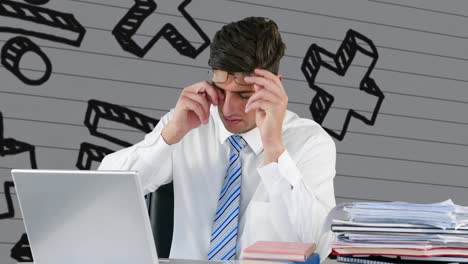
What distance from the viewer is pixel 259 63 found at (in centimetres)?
239

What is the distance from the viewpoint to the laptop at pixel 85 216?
158 cm

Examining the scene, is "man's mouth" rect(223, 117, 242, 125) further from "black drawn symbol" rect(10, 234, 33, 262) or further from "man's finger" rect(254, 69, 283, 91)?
"black drawn symbol" rect(10, 234, 33, 262)

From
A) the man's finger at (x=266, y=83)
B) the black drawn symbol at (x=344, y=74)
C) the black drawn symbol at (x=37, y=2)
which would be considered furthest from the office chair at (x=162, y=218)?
the black drawn symbol at (x=344, y=74)

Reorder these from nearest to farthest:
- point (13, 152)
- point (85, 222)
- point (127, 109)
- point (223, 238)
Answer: point (85, 222)
point (223, 238)
point (13, 152)
point (127, 109)

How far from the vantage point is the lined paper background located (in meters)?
3.74

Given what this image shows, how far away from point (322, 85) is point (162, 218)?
2.18 meters

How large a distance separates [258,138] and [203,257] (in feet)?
1.45

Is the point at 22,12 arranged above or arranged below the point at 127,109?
above

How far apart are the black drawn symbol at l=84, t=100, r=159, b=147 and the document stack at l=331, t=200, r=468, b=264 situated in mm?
2269

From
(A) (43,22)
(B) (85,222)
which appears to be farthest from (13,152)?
(B) (85,222)

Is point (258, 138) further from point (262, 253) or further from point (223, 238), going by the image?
point (262, 253)

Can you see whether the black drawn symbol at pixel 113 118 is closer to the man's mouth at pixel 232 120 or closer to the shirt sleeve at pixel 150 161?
the shirt sleeve at pixel 150 161

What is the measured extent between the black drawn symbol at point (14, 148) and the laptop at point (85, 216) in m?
2.08

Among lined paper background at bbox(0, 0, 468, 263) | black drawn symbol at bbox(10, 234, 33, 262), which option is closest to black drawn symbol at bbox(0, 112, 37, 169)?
lined paper background at bbox(0, 0, 468, 263)
